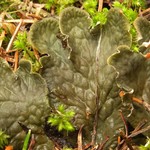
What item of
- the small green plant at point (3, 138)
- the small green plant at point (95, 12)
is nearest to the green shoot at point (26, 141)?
the small green plant at point (3, 138)

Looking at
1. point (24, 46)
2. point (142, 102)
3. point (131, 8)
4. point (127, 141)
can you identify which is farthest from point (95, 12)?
point (127, 141)

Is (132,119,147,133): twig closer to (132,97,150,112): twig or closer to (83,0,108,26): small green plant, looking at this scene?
(132,97,150,112): twig

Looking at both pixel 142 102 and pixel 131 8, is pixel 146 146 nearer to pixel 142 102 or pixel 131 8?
pixel 142 102

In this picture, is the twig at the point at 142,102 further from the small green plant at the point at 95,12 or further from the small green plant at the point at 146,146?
the small green plant at the point at 95,12

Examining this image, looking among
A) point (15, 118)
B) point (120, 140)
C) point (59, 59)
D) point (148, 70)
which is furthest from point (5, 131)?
point (148, 70)

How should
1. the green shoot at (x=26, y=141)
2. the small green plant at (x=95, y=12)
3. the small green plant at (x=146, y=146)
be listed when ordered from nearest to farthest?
1. the small green plant at (x=146, y=146)
2. the green shoot at (x=26, y=141)
3. the small green plant at (x=95, y=12)

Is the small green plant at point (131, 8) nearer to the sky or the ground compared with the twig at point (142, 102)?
nearer to the sky

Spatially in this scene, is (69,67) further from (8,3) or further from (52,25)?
(8,3)

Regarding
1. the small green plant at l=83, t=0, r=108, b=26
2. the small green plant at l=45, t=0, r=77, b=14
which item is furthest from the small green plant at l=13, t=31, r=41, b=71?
the small green plant at l=83, t=0, r=108, b=26
